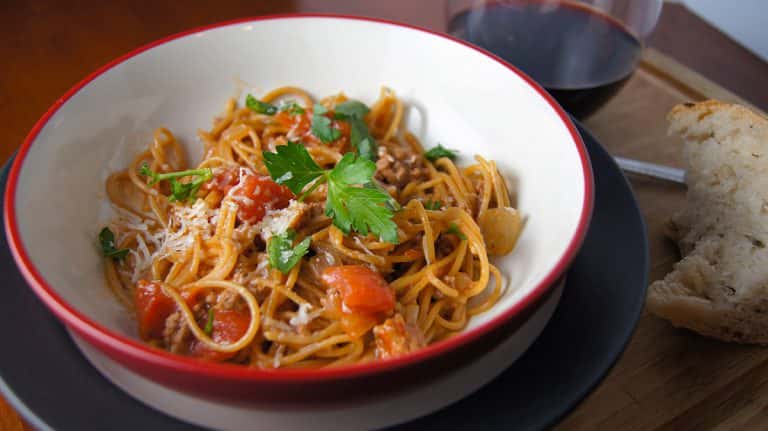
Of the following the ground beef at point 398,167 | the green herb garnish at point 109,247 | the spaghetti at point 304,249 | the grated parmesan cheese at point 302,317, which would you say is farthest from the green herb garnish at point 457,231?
the green herb garnish at point 109,247

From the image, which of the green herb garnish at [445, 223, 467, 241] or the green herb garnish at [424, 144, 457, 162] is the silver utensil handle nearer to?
the green herb garnish at [424, 144, 457, 162]

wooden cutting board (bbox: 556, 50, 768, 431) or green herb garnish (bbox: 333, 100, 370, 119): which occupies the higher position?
green herb garnish (bbox: 333, 100, 370, 119)

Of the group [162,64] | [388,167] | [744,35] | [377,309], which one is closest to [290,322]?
[377,309]

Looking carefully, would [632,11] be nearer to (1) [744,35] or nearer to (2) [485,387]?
Answer: (2) [485,387]

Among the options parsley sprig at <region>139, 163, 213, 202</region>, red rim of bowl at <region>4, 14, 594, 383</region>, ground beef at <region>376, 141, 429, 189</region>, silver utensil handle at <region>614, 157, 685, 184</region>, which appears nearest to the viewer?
red rim of bowl at <region>4, 14, 594, 383</region>

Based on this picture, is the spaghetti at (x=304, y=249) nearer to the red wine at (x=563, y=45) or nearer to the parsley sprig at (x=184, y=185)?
the parsley sprig at (x=184, y=185)

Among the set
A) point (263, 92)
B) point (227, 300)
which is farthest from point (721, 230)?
point (263, 92)

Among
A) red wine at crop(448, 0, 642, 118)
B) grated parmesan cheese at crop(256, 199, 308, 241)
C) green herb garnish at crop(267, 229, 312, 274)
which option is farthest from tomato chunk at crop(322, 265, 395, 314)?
red wine at crop(448, 0, 642, 118)
